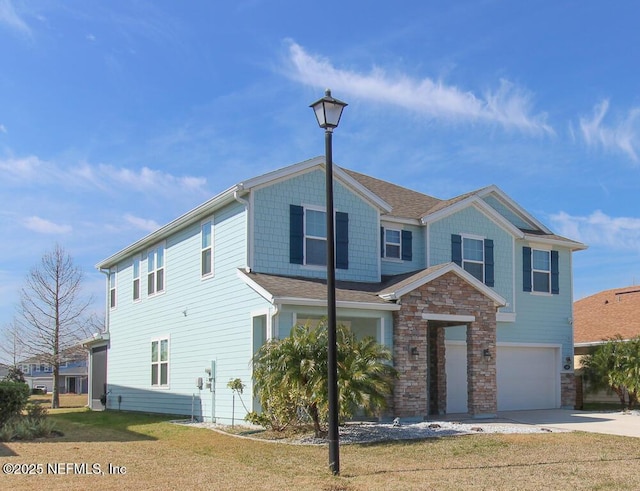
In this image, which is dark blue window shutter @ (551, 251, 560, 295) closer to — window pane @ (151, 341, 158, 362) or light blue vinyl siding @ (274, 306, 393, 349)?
light blue vinyl siding @ (274, 306, 393, 349)

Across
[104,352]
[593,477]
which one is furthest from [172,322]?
[593,477]

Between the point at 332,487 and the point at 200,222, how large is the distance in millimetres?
→ 12754

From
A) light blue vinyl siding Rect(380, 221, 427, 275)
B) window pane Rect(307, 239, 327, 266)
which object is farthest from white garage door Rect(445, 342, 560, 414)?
window pane Rect(307, 239, 327, 266)

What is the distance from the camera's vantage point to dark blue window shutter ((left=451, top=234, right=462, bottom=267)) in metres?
22.5

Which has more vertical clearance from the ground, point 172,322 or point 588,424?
point 172,322

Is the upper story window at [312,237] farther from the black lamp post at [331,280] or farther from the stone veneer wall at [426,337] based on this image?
the black lamp post at [331,280]

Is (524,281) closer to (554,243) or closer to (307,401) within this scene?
(554,243)

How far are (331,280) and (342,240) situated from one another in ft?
29.1

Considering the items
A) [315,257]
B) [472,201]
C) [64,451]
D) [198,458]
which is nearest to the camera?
[198,458]

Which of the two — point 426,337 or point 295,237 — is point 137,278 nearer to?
point 295,237

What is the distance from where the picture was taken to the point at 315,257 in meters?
19.5

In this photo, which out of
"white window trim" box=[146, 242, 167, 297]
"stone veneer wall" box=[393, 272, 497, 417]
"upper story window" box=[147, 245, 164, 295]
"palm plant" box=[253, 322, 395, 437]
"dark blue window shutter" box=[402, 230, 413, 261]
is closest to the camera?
"palm plant" box=[253, 322, 395, 437]

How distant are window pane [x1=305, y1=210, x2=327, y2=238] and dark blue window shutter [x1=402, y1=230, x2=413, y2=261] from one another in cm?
319

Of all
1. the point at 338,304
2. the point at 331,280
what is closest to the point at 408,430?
the point at 338,304
